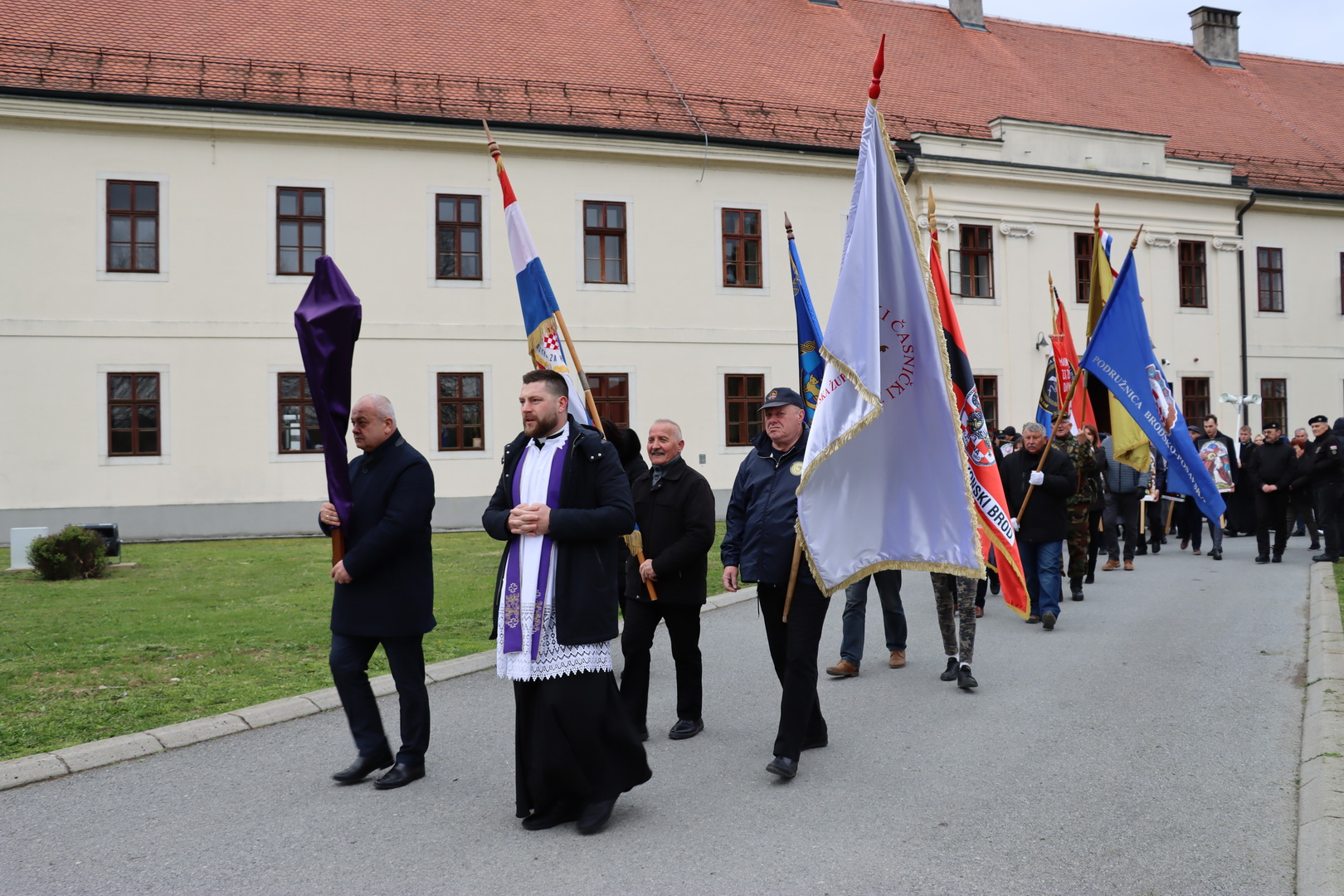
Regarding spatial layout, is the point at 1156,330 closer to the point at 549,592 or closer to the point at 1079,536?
the point at 1079,536

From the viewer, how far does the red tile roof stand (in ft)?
74.5

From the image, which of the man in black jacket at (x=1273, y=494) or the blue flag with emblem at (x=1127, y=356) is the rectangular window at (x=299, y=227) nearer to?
the blue flag with emblem at (x=1127, y=356)

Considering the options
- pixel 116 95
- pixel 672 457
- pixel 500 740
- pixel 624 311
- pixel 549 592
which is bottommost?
pixel 500 740

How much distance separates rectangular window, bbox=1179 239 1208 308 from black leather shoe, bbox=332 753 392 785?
2939 centimetres

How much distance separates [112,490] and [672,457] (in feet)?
58.6

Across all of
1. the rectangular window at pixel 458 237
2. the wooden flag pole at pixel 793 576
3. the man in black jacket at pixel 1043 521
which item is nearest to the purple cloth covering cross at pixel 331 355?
the wooden flag pole at pixel 793 576

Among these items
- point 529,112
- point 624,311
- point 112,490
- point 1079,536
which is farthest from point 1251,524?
point 112,490

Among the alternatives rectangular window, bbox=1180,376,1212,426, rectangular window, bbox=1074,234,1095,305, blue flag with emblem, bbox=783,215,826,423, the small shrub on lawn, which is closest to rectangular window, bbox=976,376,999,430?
rectangular window, bbox=1074,234,1095,305

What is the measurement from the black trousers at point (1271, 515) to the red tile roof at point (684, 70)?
1353 cm

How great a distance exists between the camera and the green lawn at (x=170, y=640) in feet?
23.4

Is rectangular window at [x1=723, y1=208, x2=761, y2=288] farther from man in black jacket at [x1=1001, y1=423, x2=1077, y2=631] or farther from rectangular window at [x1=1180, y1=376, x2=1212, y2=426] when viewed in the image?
man in black jacket at [x1=1001, y1=423, x2=1077, y2=631]

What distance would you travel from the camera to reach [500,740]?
21.3ft

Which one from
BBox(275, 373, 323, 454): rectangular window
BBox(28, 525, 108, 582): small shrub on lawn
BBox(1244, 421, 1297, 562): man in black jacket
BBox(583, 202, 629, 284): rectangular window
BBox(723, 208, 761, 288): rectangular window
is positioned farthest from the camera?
BBox(723, 208, 761, 288): rectangular window

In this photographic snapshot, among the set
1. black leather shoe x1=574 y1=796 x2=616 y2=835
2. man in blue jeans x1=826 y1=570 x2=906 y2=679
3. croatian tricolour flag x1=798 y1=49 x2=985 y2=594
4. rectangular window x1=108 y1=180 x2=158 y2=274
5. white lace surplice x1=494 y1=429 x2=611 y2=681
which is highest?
rectangular window x1=108 y1=180 x2=158 y2=274
